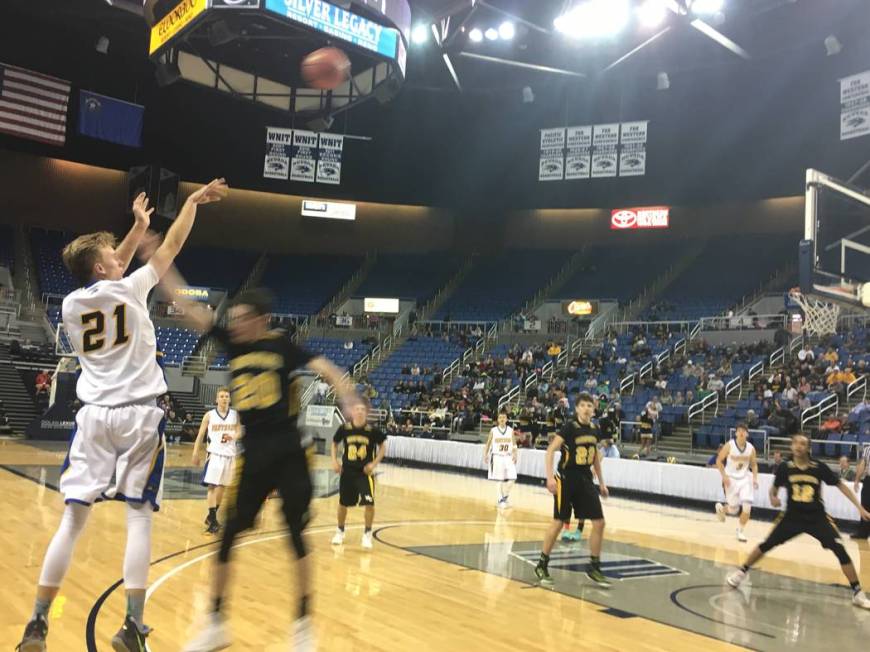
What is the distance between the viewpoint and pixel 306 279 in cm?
3734

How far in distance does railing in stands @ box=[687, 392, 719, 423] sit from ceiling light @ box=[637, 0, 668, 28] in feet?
36.4

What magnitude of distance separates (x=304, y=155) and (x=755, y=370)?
19223 millimetres

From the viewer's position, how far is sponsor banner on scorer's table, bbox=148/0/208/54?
1236 centimetres

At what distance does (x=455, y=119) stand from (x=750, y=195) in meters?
13.1

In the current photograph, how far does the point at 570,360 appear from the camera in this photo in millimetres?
28031

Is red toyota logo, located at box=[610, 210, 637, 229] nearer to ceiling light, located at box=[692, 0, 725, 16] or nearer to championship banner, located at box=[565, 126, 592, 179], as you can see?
championship banner, located at box=[565, 126, 592, 179]

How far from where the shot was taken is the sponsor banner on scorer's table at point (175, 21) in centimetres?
1236

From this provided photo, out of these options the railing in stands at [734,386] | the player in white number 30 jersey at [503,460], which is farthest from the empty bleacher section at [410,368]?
the player in white number 30 jersey at [503,460]

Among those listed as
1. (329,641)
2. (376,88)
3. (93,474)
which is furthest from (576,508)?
(376,88)

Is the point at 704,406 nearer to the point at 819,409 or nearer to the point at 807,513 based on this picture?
the point at 819,409

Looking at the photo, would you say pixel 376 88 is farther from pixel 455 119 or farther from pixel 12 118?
pixel 455 119

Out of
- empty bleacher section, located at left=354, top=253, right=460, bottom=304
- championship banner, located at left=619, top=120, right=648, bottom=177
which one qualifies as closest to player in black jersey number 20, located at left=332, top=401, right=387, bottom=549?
championship banner, located at left=619, top=120, right=648, bottom=177

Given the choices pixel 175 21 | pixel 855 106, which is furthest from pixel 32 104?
pixel 855 106

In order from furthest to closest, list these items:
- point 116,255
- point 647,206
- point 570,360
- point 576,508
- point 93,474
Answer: point 647,206 → point 570,360 → point 576,508 → point 116,255 → point 93,474
